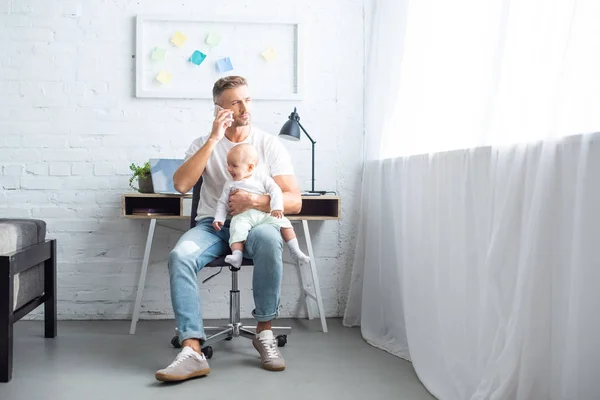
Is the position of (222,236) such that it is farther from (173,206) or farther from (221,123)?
(173,206)

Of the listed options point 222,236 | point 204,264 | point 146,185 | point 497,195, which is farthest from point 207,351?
point 497,195

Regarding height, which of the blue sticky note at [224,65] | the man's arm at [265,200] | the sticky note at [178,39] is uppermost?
the sticky note at [178,39]

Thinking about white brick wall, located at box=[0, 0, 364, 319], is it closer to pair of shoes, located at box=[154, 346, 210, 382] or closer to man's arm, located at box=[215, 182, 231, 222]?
man's arm, located at box=[215, 182, 231, 222]

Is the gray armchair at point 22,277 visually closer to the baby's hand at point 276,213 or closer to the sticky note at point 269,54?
the baby's hand at point 276,213

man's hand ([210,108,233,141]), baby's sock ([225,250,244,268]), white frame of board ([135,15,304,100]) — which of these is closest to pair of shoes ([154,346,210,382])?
baby's sock ([225,250,244,268])

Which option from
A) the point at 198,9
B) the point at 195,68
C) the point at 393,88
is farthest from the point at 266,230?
the point at 198,9

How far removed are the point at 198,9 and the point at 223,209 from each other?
1.40 m

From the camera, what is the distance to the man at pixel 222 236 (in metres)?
2.23

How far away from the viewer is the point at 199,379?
2.21 metres

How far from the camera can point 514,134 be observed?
1572 millimetres

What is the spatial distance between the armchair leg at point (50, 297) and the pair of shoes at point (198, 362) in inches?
38.3

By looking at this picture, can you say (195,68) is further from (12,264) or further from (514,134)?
(514,134)

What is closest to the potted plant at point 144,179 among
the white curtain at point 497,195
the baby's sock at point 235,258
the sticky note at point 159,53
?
the sticky note at point 159,53

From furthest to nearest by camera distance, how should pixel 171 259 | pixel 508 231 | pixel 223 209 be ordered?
pixel 223 209 < pixel 171 259 < pixel 508 231
